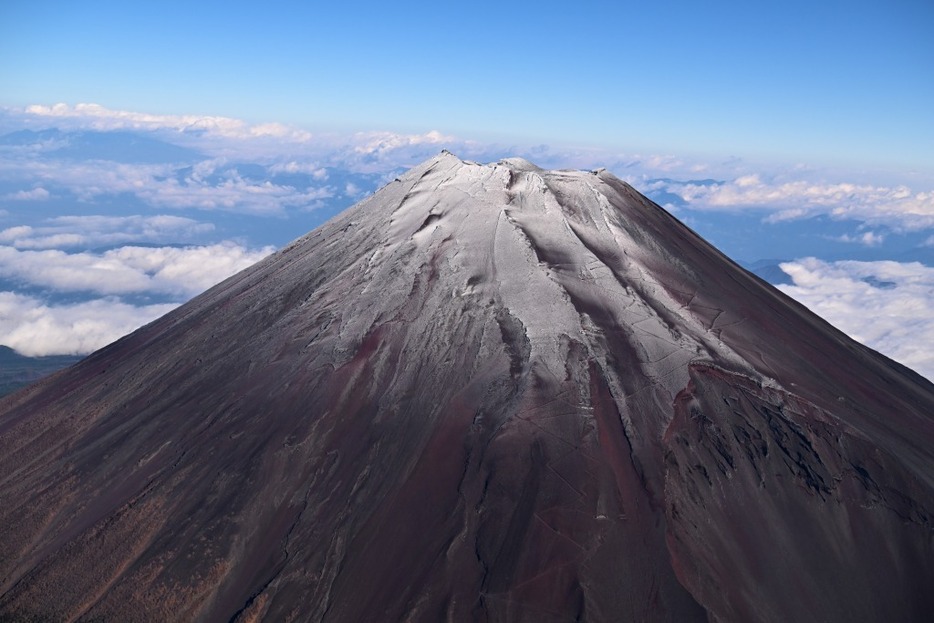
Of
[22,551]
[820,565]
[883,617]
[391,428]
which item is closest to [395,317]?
[391,428]

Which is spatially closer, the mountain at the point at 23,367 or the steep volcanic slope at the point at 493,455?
the steep volcanic slope at the point at 493,455

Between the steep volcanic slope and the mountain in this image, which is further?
the mountain

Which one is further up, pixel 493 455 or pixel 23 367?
pixel 493 455

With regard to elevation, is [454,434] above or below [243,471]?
above

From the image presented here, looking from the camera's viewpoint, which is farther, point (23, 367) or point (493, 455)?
point (23, 367)

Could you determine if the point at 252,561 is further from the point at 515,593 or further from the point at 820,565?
the point at 820,565

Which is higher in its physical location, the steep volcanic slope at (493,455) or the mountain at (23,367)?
the steep volcanic slope at (493,455)

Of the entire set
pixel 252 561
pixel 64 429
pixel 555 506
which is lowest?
pixel 64 429

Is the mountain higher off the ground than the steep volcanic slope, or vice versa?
the steep volcanic slope
